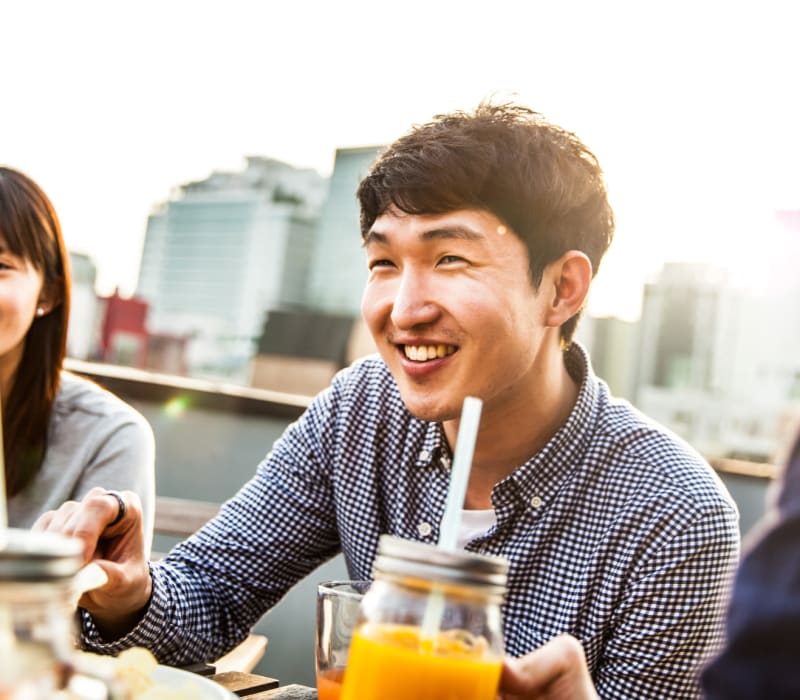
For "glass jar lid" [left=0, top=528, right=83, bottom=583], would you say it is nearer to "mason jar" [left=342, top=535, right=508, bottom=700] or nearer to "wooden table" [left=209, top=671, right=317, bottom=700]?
"mason jar" [left=342, top=535, right=508, bottom=700]

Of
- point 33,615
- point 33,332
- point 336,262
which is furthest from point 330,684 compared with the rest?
point 336,262

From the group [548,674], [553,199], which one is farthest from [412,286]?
[548,674]

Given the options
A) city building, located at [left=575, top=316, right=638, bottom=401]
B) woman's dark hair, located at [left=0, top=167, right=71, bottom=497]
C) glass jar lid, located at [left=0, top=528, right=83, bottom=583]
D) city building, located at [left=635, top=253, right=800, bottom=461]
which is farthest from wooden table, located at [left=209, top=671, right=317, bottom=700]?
city building, located at [left=635, top=253, right=800, bottom=461]

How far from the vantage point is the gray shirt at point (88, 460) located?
2.11 metres

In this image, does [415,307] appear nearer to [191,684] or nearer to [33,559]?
[191,684]

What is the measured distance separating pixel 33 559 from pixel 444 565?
1.00ft

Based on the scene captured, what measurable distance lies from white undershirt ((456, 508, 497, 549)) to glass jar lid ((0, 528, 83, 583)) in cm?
123

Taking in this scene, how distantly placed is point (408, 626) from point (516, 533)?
36.0 inches

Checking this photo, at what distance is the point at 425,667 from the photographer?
721 mm

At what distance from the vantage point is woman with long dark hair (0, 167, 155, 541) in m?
2.10

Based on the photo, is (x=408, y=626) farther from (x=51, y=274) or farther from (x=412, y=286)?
(x=51, y=274)

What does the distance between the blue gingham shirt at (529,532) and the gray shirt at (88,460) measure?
16.5 inches

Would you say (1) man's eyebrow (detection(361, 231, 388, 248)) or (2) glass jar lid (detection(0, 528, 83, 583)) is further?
(1) man's eyebrow (detection(361, 231, 388, 248))

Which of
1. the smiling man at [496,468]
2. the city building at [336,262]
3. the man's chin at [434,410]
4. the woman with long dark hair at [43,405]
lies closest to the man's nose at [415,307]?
the smiling man at [496,468]
